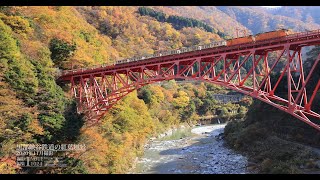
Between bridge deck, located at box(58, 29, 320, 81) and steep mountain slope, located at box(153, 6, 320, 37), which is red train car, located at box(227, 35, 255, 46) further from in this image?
steep mountain slope, located at box(153, 6, 320, 37)

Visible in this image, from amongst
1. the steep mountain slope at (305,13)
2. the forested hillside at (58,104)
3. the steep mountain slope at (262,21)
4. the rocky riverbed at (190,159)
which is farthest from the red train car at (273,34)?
the steep mountain slope at (305,13)

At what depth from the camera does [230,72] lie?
20.4m

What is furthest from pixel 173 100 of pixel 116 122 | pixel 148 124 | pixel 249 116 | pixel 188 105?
pixel 116 122

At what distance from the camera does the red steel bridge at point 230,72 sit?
52.2 ft

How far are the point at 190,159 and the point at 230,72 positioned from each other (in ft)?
35.5

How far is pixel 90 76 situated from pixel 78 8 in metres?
40.2

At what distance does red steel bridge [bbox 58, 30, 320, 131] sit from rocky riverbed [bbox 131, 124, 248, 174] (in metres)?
6.07

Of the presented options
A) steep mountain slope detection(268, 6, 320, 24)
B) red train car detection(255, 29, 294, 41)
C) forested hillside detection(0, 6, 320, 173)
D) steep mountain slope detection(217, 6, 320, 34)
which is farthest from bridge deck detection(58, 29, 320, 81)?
steep mountain slope detection(268, 6, 320, 24)

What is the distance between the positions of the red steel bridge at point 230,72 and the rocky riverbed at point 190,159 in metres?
6.07

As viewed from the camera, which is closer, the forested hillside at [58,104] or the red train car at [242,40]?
the forested hillside at [58,104]

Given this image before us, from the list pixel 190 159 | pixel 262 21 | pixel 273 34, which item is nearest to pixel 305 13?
pixel 262 21

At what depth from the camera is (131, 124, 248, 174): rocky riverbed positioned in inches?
943

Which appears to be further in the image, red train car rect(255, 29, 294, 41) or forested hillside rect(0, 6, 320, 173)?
forested hillside rect(0, 6, 320, 173)

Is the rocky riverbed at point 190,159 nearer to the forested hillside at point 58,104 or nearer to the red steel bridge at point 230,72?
the forested hillside at point 58,104
